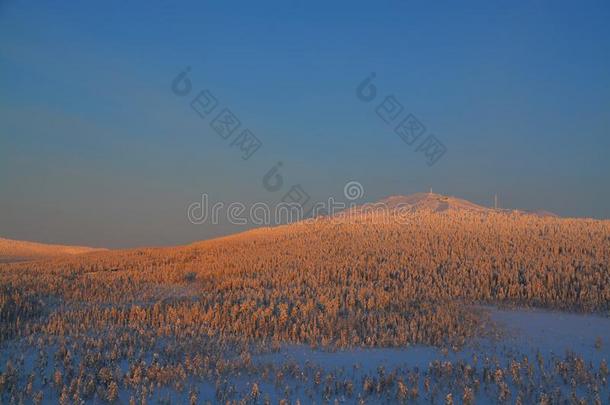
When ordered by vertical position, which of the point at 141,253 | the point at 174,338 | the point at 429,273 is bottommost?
the point at 174,338

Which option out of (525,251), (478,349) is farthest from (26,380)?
(525,251)

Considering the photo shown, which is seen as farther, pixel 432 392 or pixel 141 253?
pixel 141 253

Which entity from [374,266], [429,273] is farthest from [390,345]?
[374,266]

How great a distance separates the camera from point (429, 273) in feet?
49.1

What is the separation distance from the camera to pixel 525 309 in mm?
11727

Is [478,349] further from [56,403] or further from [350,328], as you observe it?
[56,403]

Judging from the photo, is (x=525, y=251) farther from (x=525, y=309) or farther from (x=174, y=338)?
(x=174, y=338)

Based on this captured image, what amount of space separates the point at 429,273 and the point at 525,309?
11.6 feet

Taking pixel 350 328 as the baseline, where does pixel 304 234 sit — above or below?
above

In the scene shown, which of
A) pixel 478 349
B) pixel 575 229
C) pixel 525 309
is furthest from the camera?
pixel 575 229

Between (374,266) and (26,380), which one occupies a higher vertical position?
(374,266)

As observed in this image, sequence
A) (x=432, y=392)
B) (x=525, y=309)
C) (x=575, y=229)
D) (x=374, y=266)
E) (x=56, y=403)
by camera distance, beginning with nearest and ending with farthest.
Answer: (x=56, y=403)
(x=432, y=392)
(x=525, y=309)
(x=374, y=266)
(x=575, y=229)

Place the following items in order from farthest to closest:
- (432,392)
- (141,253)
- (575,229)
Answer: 1. (141,253)
2. (575,229)
3. (432,392)

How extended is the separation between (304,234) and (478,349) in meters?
17.7
